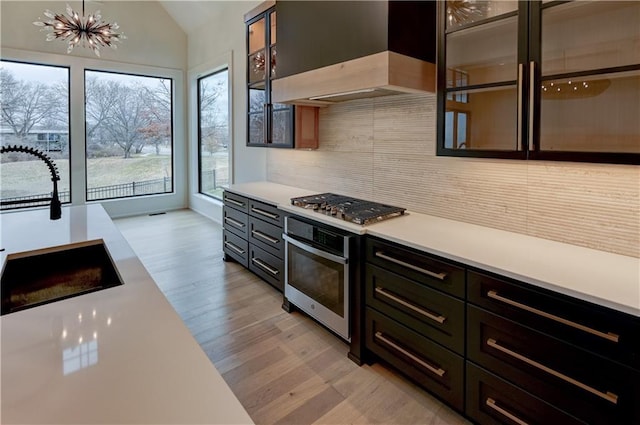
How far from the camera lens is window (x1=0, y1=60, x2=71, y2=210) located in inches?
210

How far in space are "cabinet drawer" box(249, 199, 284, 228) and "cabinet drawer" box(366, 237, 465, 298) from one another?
1082 mm

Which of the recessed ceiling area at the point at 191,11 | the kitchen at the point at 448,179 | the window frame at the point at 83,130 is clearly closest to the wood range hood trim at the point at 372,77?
the kitchen at the point at 448,179

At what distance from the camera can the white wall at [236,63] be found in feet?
16.2

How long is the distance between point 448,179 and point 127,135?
5.96 m

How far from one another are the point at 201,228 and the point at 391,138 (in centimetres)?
389

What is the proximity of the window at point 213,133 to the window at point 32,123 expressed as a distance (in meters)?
2.08

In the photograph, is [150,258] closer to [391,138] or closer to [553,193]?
[391,138]

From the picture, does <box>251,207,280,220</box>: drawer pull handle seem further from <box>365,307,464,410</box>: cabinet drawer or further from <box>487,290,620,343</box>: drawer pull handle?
<box>487,290,620,343</box>: drawer pull handle

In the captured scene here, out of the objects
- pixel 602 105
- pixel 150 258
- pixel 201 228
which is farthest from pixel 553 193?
pixel 201 228

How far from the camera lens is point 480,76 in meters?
2.08

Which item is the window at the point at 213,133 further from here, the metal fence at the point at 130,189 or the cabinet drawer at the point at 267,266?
the cabinet drawer at the point at 267,266

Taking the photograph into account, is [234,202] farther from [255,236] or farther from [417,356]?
[417,356]

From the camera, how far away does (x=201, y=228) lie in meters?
5.75

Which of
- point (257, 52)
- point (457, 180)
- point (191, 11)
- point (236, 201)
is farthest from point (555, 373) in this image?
point (191, 11)
